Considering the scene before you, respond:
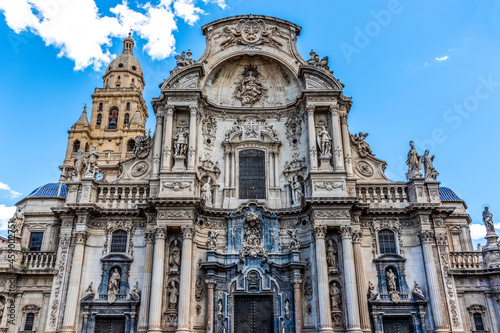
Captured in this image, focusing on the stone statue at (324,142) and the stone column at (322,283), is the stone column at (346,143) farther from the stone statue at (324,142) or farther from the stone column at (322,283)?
Answer: the stone column at (322,283)

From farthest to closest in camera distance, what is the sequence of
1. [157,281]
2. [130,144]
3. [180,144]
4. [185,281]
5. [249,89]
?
[130,144]
[249,89]
[180,144]
[185,281]
[157,281]

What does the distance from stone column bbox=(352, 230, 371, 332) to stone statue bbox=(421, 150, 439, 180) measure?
15.9 ft

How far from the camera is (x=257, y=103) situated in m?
26.3

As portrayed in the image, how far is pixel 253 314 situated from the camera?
68.3 ft

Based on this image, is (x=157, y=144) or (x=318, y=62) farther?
(x=318, y=62)

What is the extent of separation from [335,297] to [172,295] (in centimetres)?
760

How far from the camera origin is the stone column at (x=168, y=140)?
22766 millimetres

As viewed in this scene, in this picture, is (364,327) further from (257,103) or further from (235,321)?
(257,103)

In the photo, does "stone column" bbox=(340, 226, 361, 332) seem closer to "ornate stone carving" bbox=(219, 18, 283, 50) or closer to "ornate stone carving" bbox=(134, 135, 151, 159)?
"ornate stone carving" bbox=(134, 135, 151, 159)

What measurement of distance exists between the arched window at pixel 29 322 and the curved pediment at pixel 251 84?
14423 millimetres

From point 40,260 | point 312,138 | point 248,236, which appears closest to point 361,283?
point 248,236

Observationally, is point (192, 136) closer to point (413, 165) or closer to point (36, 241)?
point (36, 241)

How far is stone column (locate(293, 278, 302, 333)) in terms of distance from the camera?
20.0m

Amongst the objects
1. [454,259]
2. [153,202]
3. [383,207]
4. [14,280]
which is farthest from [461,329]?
[14,280]
